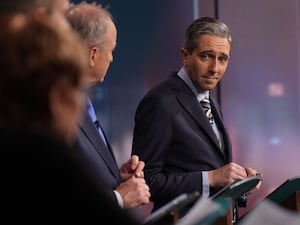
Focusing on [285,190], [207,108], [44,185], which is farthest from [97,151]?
[44,185]

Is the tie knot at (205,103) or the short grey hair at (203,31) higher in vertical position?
the short grey hair at (203,31)

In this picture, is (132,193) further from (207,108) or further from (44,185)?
(44,185)

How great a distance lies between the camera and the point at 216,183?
301 cm

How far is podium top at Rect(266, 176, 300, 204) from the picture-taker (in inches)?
103

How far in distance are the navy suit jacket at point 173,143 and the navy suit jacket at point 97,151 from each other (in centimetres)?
58

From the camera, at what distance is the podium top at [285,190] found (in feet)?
8.58

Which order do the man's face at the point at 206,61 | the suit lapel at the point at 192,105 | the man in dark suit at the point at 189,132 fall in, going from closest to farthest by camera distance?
the man in dark suit at the point at 189,132
the suit lapel at the point at 192,105
the man's face at the point at 206,61

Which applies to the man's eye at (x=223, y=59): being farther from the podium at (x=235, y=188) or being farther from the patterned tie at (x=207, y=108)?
the podium at (x=235, y=188)

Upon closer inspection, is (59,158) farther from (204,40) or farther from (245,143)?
(245,143)

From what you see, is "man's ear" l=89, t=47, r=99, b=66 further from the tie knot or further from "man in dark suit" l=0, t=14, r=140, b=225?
"man in dark suit" l=0, t=14, r=140, b=225

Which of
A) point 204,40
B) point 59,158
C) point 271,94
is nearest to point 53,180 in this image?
point 59,158

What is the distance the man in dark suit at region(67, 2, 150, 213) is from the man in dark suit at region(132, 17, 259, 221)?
1.50 ft

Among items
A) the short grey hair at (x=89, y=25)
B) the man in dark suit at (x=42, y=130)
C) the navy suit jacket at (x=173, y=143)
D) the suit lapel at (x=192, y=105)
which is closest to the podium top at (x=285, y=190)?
the navy suit jacket at (x=173, y=143)

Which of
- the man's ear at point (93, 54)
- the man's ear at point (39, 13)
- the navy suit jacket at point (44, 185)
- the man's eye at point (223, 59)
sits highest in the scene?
the man's ear at point (39, 13)
